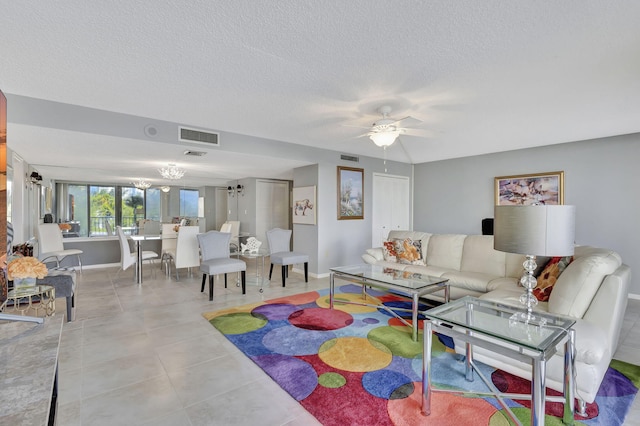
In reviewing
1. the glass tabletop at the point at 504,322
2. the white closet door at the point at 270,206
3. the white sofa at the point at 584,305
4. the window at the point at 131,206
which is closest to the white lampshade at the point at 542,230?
the glass tabletop at the point at 504,322

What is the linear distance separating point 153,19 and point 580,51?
2.88m

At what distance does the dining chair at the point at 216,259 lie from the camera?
424 cm

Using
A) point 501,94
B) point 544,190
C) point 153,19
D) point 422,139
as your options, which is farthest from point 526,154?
point 153,19

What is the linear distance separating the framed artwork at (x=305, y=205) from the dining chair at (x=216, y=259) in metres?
1.66

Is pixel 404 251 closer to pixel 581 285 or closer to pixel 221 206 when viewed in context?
pixel 581 285

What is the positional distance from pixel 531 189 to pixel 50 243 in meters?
8.67

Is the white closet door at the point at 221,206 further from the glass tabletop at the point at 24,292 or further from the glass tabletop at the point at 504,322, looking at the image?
the glass tabletop at the point at 504,322

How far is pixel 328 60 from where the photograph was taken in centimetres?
230

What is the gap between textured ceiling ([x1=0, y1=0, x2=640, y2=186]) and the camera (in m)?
1.77

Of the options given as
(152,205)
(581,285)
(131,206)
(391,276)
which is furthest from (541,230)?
(131,206)

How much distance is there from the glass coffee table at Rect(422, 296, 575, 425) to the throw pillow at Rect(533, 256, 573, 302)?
908 millimetres

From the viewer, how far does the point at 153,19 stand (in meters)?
1.83

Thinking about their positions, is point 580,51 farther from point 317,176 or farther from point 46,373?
point 317,176

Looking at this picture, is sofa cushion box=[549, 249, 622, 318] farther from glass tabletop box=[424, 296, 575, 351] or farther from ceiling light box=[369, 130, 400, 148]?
ceiling light box=[369, 130, 400, 148]
